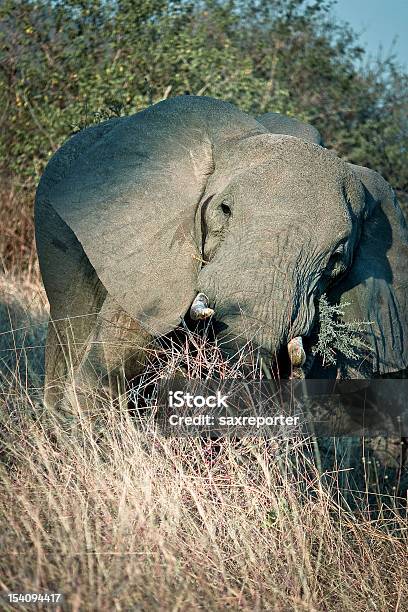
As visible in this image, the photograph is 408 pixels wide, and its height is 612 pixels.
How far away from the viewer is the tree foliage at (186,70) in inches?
433

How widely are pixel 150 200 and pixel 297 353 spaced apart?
3.42 feet

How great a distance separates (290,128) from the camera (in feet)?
17.2

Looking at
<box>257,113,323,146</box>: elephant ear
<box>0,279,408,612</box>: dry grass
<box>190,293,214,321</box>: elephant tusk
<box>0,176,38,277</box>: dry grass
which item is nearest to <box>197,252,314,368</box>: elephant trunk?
<box>190,293,214,321</box>: elephant tusk

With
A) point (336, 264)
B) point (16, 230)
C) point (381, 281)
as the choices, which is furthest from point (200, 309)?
point (16, 230)

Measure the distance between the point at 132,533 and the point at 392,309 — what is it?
210 cm

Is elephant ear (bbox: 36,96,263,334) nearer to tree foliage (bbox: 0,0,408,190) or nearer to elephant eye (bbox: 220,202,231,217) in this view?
elephant eye (bbox: 220,202,231,217)

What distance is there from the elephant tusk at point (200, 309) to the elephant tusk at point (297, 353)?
1.09 feet

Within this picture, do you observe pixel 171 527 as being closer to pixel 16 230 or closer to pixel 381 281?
pixel 381 281

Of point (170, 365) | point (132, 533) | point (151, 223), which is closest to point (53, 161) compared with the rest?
point (151, 223)

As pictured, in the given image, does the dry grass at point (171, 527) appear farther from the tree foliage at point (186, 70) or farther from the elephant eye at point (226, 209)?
the tree foliage at point (186, 70)

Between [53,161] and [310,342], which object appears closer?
[310,342]

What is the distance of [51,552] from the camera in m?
3.33

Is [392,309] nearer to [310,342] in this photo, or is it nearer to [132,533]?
[310,342]

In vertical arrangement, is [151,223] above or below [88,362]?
above
